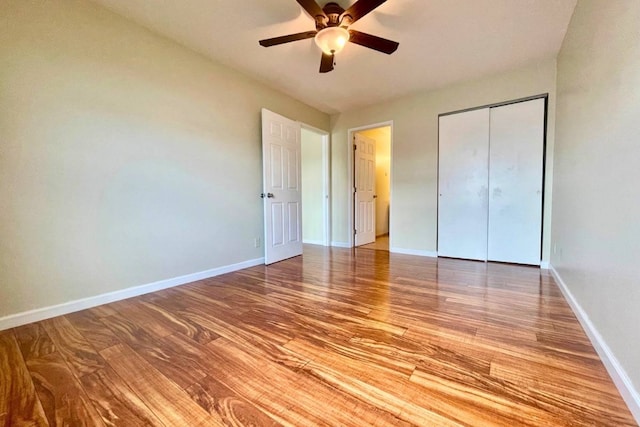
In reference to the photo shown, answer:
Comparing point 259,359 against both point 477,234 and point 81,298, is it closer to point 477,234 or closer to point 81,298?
point 81,298

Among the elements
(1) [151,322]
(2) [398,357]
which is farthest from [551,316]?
(1) [151,322]

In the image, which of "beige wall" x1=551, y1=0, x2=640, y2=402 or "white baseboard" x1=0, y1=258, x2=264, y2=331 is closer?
"beige wall" x1=551, y1=0, x2=640, y2=402

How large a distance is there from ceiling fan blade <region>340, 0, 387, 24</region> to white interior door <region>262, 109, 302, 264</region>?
1.72 metres

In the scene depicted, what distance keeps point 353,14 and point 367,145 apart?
3.22 meters

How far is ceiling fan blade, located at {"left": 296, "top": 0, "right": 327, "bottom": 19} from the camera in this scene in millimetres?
1795

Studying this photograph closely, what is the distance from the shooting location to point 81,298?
207cm

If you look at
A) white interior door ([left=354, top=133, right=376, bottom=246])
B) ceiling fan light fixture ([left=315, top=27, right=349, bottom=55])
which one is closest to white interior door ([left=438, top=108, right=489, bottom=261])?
white interior door ([left=354, top=133, right=376, bottom=246])

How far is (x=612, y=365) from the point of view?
121 cm

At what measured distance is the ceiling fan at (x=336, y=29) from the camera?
1.86 meters

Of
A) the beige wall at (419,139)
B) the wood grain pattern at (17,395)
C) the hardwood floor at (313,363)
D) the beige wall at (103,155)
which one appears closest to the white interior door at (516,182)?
the beige wall at (419,139)

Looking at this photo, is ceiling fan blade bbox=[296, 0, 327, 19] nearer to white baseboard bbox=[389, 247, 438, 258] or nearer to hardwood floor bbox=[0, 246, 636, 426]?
hardwood floor bbox=[0, 246, 636, 426]

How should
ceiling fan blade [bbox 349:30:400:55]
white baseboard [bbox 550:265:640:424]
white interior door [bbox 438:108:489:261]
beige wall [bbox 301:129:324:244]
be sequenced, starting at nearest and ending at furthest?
1. white baseboard [bbox 550:265:640:424]
2. ceiling fan blade [bbox 349:30:400:55]
3. white interior door [bbox 438:108:489:261]
4. beige wall [bbox 301:129:324:244]

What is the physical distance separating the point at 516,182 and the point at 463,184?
0.59m

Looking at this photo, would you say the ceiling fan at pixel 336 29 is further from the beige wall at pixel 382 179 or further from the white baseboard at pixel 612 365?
the beige wall at pixel 382 179
